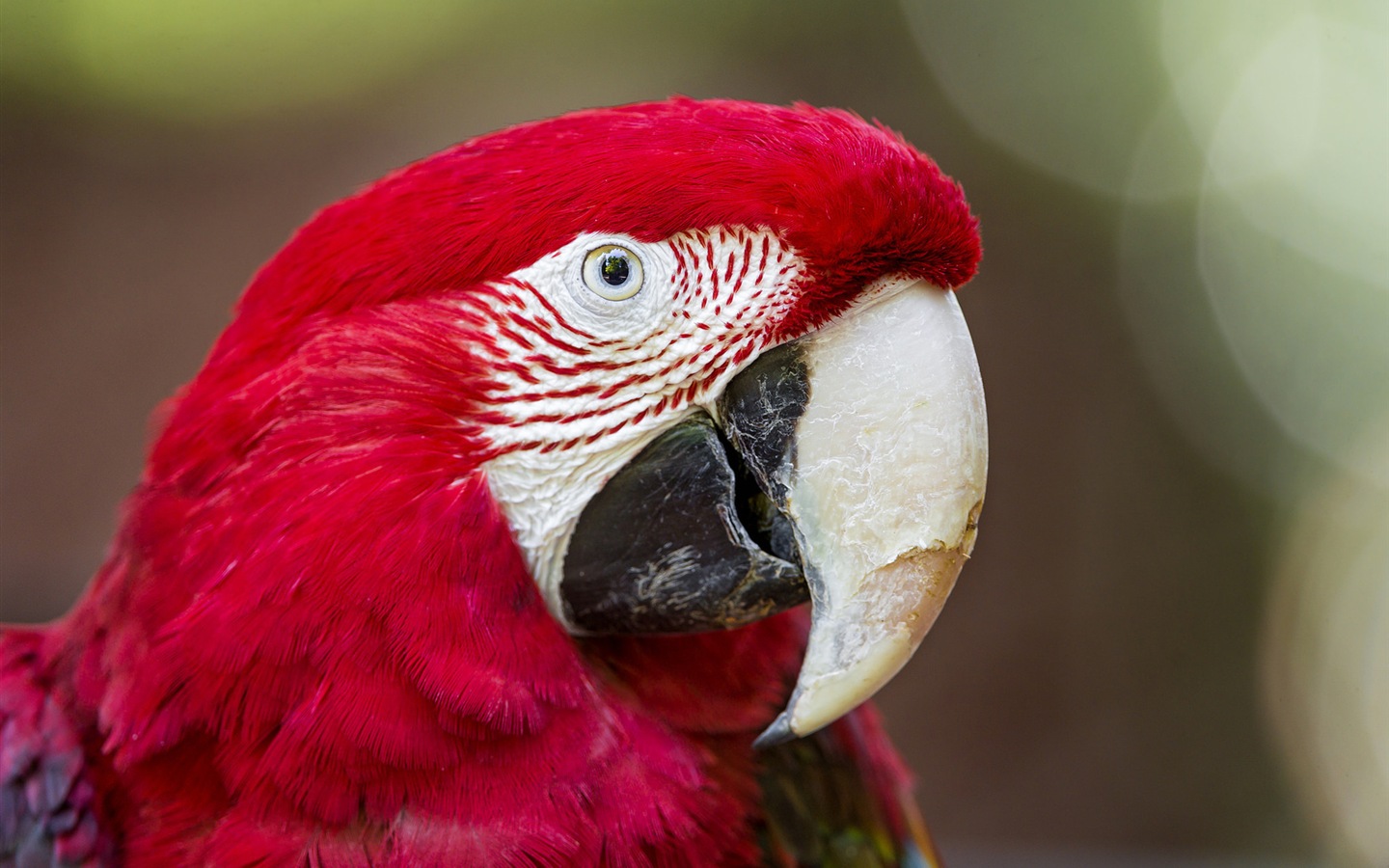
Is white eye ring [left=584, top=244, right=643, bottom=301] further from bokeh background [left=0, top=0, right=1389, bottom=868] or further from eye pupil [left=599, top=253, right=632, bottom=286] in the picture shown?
bokeh background [left=0, top=0, right=1389, bottom=868]

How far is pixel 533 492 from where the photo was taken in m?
0.84

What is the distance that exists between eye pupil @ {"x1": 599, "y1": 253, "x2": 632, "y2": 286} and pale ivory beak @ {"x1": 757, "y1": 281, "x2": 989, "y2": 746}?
0.17 meters

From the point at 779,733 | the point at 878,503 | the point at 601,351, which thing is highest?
the point at 601,351

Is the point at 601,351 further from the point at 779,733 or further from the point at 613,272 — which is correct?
the point at 779,733

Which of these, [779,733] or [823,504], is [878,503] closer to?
[823,504]

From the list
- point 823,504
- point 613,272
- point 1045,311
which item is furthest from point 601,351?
point 1045,311

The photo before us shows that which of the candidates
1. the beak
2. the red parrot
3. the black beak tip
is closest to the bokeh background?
the red parrot

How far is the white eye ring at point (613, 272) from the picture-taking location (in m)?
0.81

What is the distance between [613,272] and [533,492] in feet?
0.65

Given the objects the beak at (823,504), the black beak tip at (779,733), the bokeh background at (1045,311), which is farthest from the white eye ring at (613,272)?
the bokeh background at (1045,311)

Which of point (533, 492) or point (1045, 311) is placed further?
point (1045, 311)

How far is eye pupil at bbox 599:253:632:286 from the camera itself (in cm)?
81

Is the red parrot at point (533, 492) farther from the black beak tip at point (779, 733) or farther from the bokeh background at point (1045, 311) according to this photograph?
the bokeh background at point (1045, 311)

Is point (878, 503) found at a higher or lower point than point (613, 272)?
lower
